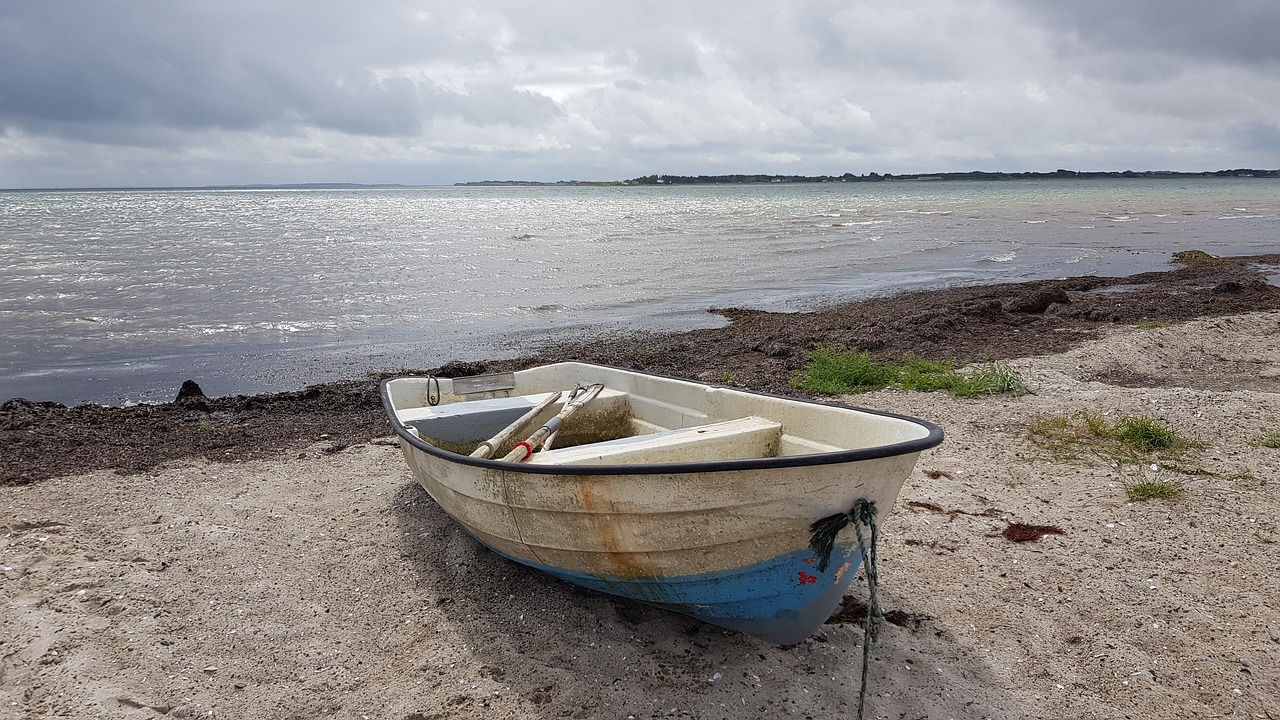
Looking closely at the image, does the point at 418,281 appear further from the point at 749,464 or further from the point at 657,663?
the point at 749,464

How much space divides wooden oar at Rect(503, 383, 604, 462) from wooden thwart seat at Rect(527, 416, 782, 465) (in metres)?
0.07

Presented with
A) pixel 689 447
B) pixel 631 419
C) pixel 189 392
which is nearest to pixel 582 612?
pixel 689 447

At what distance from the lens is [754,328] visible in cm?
1476

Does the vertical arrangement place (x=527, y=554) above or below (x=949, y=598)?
above

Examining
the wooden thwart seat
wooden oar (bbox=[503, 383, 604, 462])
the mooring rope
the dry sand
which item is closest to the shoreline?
wooden oar (bbox=[503, 383, 604, 462])

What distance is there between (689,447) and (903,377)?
547cm

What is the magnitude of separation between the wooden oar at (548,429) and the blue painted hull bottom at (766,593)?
3.09 ft

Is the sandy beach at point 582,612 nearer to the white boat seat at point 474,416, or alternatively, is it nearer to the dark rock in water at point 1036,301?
the white boat seat at point 474,416

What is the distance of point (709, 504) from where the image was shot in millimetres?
3865

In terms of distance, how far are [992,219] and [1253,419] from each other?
44.4 meters

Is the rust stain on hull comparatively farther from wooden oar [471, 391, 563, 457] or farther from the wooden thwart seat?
wooden oar [471, 391, 563, 457]

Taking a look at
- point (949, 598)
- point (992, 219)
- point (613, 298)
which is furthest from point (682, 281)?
point (992, 219)

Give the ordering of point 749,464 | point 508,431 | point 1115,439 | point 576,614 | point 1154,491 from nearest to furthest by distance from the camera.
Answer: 1. point 749,464
2. point 576,614
3. point 508,431
4. point 1154,491
5. point 1115,439

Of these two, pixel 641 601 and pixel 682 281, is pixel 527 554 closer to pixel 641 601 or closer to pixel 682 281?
pixel 641 601
